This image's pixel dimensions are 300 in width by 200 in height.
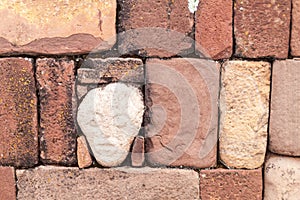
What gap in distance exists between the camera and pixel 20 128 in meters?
2.46

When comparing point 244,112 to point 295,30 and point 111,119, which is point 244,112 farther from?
point 111,119

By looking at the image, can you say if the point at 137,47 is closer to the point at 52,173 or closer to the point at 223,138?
the point at 223,138

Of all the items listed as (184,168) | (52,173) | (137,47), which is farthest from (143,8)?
(52,173)

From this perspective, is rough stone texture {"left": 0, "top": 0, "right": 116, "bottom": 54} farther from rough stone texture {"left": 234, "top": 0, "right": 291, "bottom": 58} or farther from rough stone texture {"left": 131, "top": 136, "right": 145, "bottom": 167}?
rough stone texture {"left": 234, "top": 0, "right": 291, "bottom": 58}

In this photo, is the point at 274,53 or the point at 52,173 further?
the point at 52,173

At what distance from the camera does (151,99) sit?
2379 millimetres

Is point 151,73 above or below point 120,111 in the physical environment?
above

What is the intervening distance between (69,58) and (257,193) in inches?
56.5

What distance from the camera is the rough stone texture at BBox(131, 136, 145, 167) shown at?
94.6 inches

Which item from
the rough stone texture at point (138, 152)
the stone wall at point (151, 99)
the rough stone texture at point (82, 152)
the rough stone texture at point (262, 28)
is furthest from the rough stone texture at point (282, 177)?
the rough stone texture at point (82, 152)

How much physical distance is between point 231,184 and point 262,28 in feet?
3.17

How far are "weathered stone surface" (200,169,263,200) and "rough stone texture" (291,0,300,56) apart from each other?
761 millimetres

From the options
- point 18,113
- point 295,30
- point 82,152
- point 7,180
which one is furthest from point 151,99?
point 7,180

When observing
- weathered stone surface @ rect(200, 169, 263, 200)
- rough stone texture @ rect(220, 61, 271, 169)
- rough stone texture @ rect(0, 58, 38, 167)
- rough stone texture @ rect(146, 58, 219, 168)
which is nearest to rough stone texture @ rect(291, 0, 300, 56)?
rough stone texture @ rect(220, 61, 271, 169)
